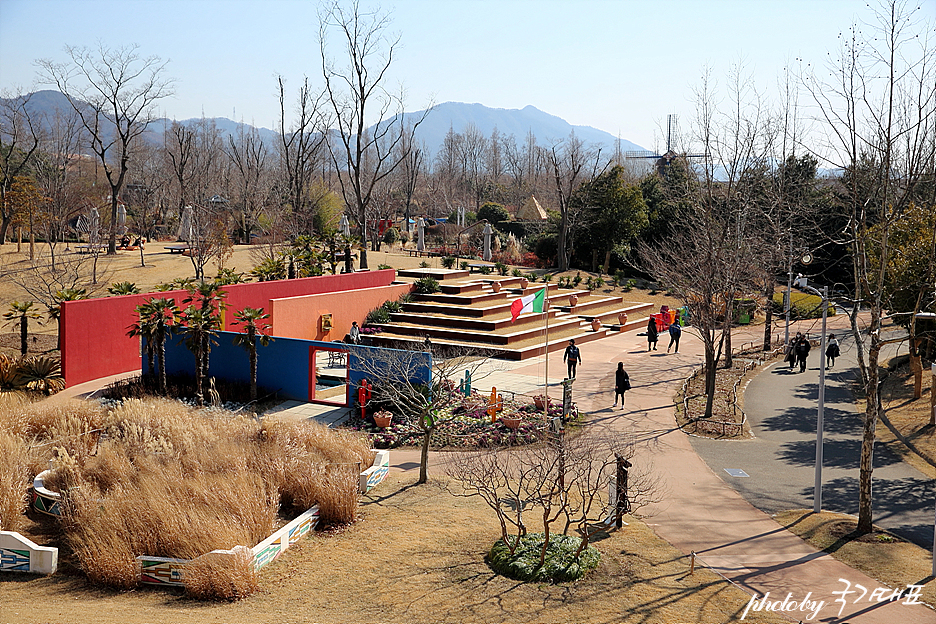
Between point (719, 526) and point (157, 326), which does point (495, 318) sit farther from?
point (719, 526)

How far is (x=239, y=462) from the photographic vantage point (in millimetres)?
11156

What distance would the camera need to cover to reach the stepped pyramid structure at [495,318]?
26.1 metres

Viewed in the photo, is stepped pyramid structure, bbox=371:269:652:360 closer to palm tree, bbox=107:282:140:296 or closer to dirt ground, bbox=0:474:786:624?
palm tree, bbox=107:282:140:296

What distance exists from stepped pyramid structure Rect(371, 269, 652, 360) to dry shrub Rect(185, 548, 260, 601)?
15.2 meters

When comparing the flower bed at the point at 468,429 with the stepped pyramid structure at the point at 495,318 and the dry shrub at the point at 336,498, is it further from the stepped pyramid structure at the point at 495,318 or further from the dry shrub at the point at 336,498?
the stepped pyramid structure at the point at 495,318

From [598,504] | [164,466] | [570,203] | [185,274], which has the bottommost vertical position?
[598,504]

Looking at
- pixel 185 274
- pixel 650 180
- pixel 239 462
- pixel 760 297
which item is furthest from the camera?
pixel 650 180

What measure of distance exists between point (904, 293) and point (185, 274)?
1092 inches

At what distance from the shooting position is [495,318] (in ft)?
92.5

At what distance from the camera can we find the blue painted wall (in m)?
19.0

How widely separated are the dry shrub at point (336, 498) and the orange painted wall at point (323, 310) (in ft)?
44.5

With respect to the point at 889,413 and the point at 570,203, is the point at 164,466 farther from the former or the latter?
the point at 570,203

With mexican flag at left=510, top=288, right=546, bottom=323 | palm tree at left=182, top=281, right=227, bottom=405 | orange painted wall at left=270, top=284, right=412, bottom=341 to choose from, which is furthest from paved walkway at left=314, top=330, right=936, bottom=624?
orange painted wall at left=270, top=284, right=412, bottom=341

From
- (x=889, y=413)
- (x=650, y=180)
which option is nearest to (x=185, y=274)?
(x=889, y=413)
